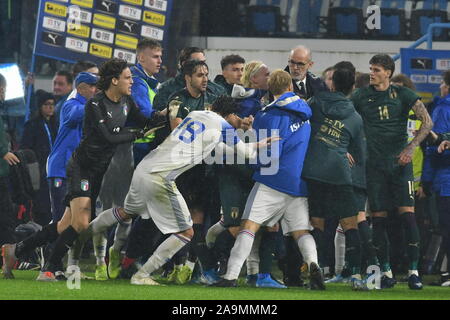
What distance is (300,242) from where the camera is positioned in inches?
390

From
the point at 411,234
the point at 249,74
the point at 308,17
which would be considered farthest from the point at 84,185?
the point at 308,17

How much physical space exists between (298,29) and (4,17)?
161 inches

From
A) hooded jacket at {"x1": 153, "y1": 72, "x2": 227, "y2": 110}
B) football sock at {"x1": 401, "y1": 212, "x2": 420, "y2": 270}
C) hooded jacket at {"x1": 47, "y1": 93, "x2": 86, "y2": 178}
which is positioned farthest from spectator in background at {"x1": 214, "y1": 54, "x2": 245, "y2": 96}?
football sock at {"x1": 401, "y1": 212, "x2": 420, "y2": 270}

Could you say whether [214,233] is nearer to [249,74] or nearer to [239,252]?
[239,252]

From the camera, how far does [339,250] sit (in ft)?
36.9

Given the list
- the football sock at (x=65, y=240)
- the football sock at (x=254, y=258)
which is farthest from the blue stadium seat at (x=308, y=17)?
the football sock at (x=65, y=240)

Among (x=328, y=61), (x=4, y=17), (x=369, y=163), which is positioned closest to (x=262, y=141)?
(x=369, y=163)

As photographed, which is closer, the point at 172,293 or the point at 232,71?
the point at 172,293

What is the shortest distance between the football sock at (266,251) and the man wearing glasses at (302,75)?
119cm

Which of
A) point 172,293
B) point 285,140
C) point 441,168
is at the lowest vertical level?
point 172,293

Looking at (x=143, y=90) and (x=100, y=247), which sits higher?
(x=143, y=90)

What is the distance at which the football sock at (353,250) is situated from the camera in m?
10.1

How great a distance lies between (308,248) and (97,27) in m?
6.60

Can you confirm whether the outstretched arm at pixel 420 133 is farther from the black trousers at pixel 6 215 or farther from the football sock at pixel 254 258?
the black trousers at pixel 6 215
